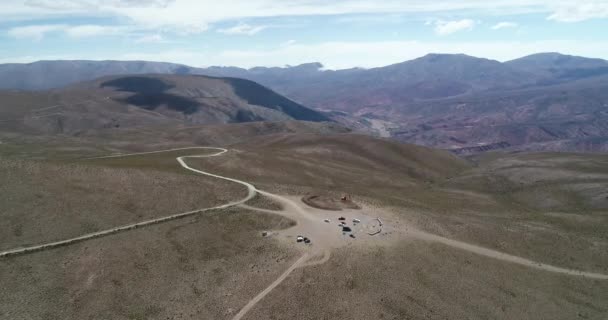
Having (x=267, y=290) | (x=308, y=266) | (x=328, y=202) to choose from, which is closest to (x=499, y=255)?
(x=328, y=202)

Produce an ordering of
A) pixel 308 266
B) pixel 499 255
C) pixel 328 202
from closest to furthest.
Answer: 1. pixel 308 266
2. pixel 499 255
3. pixel 328 202

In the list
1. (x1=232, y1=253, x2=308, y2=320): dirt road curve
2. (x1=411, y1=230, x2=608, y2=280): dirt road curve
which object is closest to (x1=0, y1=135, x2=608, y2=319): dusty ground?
(x1=232, y1=253, x2=308, y2=320): dirt road curve

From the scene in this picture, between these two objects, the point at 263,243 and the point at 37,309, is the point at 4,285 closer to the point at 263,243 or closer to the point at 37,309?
the point at 37,309

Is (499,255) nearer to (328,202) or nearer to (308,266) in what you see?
(328,202)

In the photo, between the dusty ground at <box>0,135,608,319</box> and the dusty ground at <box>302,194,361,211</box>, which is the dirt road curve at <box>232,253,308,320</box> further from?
the dusty ground at <box>302,194,361,211</box>

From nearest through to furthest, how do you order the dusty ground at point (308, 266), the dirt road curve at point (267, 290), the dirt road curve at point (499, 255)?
the dirt road curve at point (267, 290) < the dusty ground at point (308, 266) < the dirt road curve at point (499, 255)

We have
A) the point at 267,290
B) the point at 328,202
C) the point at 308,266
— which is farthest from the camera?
the point at 328,202

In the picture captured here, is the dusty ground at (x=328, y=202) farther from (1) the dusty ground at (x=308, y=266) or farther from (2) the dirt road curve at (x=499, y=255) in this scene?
(2) the dirt road curve at (x=499, y=255)

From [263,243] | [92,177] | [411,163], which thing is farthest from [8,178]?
[411,163]

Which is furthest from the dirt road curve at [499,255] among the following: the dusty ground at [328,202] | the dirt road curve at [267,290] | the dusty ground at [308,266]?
the dirt road curve at [267,290]

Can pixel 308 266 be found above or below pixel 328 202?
below
